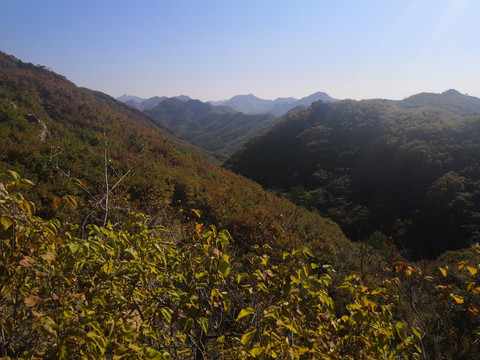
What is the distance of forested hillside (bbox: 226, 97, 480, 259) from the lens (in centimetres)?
2120

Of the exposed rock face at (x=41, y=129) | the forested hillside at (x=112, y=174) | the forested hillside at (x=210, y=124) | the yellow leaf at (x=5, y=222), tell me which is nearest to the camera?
the yellow leaf at (x=5, y=222)

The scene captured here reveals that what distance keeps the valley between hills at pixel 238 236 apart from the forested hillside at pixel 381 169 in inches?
7.0

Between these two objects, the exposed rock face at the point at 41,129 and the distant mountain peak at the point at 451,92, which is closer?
the exposed rock face at the point at 41,129

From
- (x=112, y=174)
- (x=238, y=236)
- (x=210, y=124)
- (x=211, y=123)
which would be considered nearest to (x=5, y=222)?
(x=238, y=236)

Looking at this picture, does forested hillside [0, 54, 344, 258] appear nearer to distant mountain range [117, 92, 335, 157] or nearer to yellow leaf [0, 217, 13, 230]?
yellow leaf [0, 217, 13, 230]

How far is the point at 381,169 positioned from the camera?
29.6m

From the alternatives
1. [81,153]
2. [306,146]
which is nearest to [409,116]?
[306,146]

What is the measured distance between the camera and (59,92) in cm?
2278

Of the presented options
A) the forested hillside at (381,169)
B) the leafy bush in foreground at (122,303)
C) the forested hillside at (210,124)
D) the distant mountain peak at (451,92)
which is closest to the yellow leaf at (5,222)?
the leafy bush in foreground at (122,303)

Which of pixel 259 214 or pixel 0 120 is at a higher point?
pixel 0 120

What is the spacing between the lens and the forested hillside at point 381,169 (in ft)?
69.6

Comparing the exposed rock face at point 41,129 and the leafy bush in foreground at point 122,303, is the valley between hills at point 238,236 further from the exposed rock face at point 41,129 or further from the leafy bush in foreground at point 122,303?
the exposed rock face at point 41,129

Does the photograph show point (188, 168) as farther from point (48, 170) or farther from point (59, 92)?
point (59, 92)

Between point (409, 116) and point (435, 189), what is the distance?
17.4m
